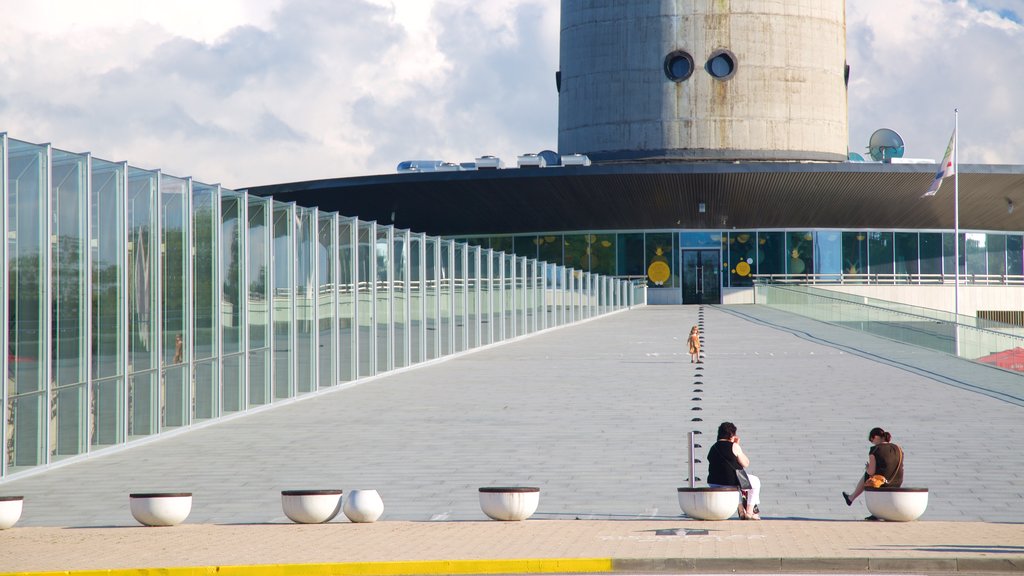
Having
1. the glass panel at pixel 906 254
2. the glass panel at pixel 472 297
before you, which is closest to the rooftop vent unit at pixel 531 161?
the glass panel at pixel 906 254

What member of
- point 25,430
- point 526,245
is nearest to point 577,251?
point 526,245

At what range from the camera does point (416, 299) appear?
102ft

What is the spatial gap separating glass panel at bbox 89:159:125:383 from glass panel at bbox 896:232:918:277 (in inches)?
2359

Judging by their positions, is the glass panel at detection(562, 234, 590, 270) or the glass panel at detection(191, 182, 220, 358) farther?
the glass panel at detection(562, 234, 590, 270)

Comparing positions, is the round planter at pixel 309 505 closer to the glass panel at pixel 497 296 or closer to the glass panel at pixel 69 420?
the glass panel at pixel 69 420

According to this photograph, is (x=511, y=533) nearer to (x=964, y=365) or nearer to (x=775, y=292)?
(x=964, y=365)

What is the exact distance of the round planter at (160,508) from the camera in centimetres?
1136

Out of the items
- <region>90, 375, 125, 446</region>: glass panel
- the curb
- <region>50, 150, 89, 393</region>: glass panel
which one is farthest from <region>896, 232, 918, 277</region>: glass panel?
the curb

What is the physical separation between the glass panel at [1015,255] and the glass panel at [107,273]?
65362mm

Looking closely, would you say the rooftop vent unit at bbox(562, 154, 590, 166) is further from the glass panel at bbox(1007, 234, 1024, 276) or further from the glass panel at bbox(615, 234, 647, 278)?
the glass panel at bbox(1007, 234, 1024, 276)

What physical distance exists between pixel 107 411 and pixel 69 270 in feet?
6.73

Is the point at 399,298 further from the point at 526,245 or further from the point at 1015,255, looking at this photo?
the point at 1015,255

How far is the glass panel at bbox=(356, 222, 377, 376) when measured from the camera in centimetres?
2705

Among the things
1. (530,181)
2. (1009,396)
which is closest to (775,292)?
(530,181)
